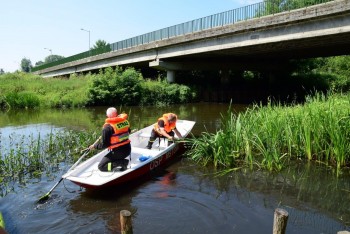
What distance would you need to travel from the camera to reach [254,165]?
8.93m

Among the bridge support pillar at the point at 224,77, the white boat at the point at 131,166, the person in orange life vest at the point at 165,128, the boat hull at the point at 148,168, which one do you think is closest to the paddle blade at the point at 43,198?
the white boat at the point at 131,166

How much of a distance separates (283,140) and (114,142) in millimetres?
4541

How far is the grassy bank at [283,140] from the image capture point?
26.8ft

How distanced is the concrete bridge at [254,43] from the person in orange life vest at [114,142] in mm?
12401

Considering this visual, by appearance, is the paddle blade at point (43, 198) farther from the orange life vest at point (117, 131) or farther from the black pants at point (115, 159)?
the orange life vest at point (117, 131)

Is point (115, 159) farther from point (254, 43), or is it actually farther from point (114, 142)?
point (254, 43)

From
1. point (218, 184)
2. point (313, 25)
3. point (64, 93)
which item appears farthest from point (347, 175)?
Result: point (64, 93)

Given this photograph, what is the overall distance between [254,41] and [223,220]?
16198 millimetres

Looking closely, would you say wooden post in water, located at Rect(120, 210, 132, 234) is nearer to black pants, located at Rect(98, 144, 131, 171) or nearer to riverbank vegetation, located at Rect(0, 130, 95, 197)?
black pants, located at Rect(98, 144, 131, 171)

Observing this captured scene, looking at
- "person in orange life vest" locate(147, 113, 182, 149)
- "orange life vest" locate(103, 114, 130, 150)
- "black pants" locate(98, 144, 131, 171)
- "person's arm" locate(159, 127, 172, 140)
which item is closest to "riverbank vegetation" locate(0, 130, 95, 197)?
"black pants" locate(98, 144, 131, 171)

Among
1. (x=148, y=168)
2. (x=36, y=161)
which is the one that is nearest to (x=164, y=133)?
(x=148, y=168)

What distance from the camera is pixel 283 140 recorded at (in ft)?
29.9

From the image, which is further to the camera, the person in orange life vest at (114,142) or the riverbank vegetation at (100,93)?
the riverbank vegetation at (100,93)

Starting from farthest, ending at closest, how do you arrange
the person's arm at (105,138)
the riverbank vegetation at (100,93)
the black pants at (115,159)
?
the riverbank vegetation at (100,93)
the black pants at (115,159)
the person's arm at (105,138)
